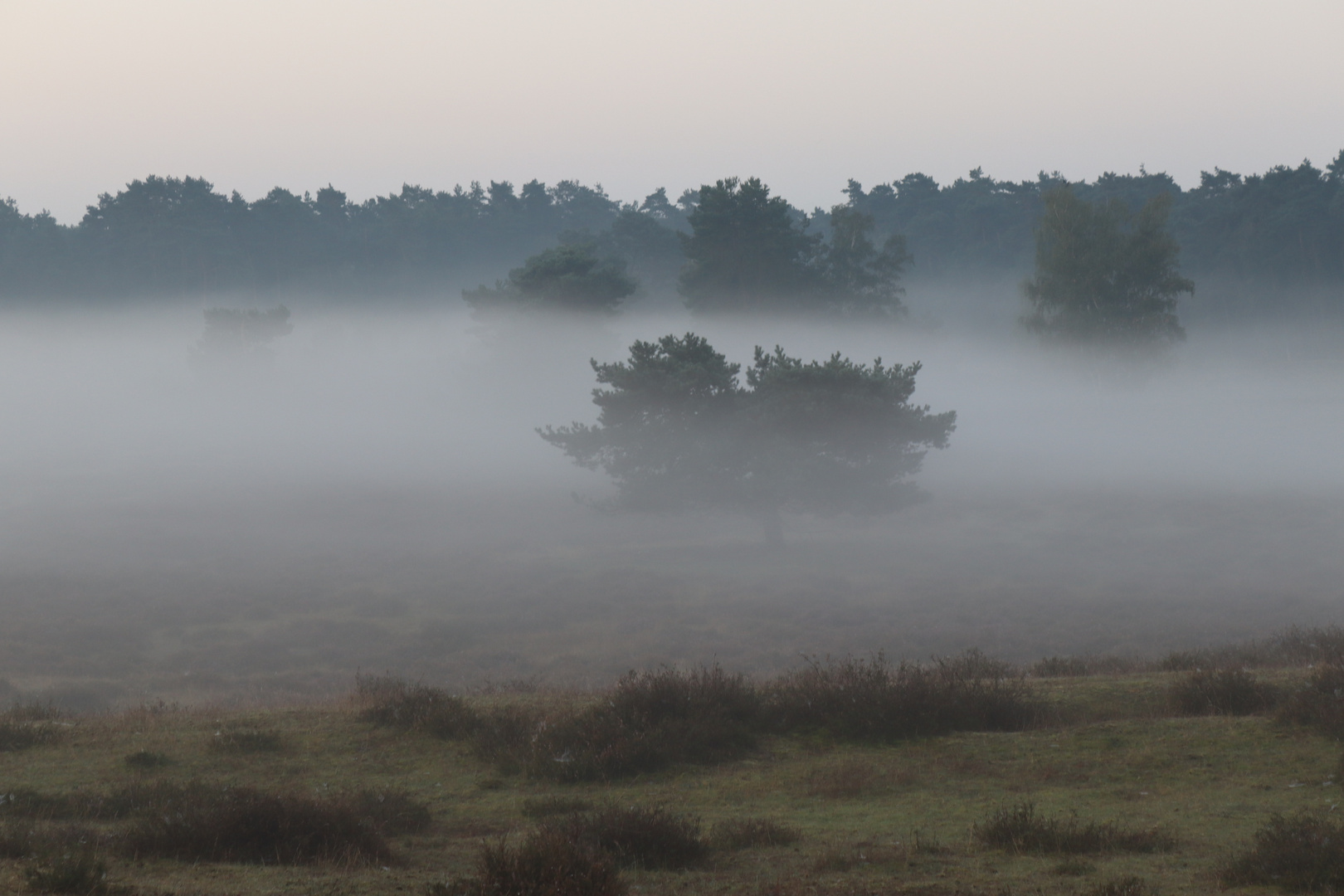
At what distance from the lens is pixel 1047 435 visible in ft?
196

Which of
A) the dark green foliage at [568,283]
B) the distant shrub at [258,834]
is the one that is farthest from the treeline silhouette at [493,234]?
the distant shrub at [258,834]

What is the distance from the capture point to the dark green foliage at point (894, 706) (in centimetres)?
986

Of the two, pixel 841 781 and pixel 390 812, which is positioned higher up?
pixel 390 812

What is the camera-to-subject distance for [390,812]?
7469 millimetres

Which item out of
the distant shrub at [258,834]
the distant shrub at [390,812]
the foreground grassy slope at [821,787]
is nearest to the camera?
the foreground grassy slope at [821,787]

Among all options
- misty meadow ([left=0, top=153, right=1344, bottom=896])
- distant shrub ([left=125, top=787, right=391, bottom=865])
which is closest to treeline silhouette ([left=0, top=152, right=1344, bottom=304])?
misty meadow ([left=0, top=153, right=1344, bottom=896])

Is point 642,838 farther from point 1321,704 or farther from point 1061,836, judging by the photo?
point 1321,704

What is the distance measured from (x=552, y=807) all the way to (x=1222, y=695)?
24.4 ft

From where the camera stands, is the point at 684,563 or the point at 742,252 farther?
the point at 742,252

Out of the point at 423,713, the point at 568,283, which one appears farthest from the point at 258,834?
the point at 568,283

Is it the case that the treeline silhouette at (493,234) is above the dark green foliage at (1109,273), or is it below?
above

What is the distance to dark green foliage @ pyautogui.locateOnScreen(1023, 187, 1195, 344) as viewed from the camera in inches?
2179

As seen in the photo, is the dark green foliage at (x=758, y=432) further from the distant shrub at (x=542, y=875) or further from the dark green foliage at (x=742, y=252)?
the dark green foliage at (x=742, y=252)

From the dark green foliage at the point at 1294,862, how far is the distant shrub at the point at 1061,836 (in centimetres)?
62
